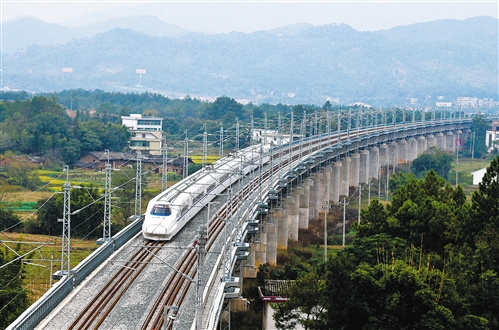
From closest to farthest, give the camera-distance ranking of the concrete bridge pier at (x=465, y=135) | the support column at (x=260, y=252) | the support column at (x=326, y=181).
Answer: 1. the support column at (x=260, y=252)
2. the support column at (x=326, y=181)
3. the concrete bridge pier at (x=465, y=135)

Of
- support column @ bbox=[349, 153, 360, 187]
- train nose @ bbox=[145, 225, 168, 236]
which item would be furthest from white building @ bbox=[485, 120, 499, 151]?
train nose @ bbox=[145, 225, 168, 236]

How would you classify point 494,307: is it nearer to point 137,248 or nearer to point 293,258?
point 137,248

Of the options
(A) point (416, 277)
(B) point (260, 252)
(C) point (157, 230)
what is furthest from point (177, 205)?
(A) point (416, 277)

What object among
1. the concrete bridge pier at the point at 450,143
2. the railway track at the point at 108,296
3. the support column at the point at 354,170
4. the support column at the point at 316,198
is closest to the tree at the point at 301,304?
the railway track at the point at 108,296

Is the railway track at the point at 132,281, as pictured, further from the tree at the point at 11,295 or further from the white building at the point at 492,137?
the white building at the point at 492,137

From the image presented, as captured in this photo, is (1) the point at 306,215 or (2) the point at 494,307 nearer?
(2) the point at 494,307

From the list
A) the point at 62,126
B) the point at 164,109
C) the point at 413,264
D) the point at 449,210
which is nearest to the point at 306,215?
the point at 449,210

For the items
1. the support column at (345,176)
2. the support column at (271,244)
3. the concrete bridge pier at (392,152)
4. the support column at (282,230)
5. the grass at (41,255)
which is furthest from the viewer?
the concrete bridge pier at (392,152)
